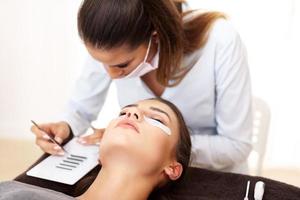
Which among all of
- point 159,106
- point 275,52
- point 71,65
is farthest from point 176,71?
point 71,65

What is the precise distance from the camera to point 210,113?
4.98ft

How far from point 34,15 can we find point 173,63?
1.33 metres

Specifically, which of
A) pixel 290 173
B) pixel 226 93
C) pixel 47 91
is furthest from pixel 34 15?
pixel 290 173

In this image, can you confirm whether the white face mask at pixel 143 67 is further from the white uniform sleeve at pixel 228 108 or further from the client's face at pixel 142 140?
the white uniform sleeve at pixel 228 108

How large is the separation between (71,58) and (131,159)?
1310 mm

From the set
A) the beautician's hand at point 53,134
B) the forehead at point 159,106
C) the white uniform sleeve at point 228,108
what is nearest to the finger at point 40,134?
the beautician's hand at point 53,134

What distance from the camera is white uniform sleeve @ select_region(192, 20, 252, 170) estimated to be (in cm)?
142

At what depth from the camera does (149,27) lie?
1.24 meters

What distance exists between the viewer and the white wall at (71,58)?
7.59 ft

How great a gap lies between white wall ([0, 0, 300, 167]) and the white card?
1013mm

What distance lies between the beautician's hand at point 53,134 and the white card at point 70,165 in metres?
0.02

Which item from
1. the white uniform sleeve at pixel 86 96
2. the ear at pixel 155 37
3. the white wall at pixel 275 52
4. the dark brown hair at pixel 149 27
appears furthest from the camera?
the white wall at pixel 275 52

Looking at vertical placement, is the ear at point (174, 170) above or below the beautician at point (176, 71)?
below

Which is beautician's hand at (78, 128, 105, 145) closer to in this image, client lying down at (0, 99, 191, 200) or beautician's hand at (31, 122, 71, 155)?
beautician's hand at (31, 122, 71, 155)
